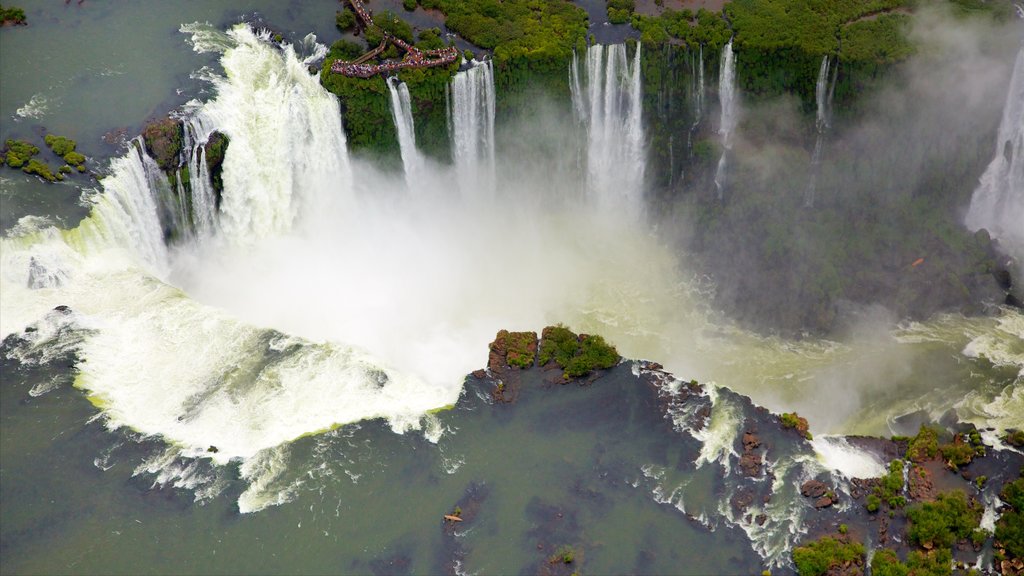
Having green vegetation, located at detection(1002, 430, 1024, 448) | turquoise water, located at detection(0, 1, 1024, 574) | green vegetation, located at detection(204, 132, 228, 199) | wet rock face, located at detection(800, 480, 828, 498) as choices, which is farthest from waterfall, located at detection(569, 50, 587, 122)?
green vegetation, located at detection(1002, 430, 1024, 448)

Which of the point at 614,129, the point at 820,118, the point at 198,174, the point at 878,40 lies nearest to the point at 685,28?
the point at 614,129

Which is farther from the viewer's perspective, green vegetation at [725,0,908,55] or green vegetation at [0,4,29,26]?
green vegetation at [0,4,29,26]

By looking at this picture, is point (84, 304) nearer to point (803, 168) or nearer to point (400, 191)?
point (400, 191)

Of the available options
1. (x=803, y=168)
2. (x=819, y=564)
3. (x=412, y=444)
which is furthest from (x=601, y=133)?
(x=819, y=564)

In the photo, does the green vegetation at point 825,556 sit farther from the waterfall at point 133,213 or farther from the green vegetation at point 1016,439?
the waterfall at point 133,213

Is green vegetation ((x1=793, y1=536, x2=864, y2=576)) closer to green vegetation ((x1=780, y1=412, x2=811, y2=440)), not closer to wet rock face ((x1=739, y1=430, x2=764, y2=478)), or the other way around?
wet rock face ((x1=739, y1=430, x2=764, y2=478))
